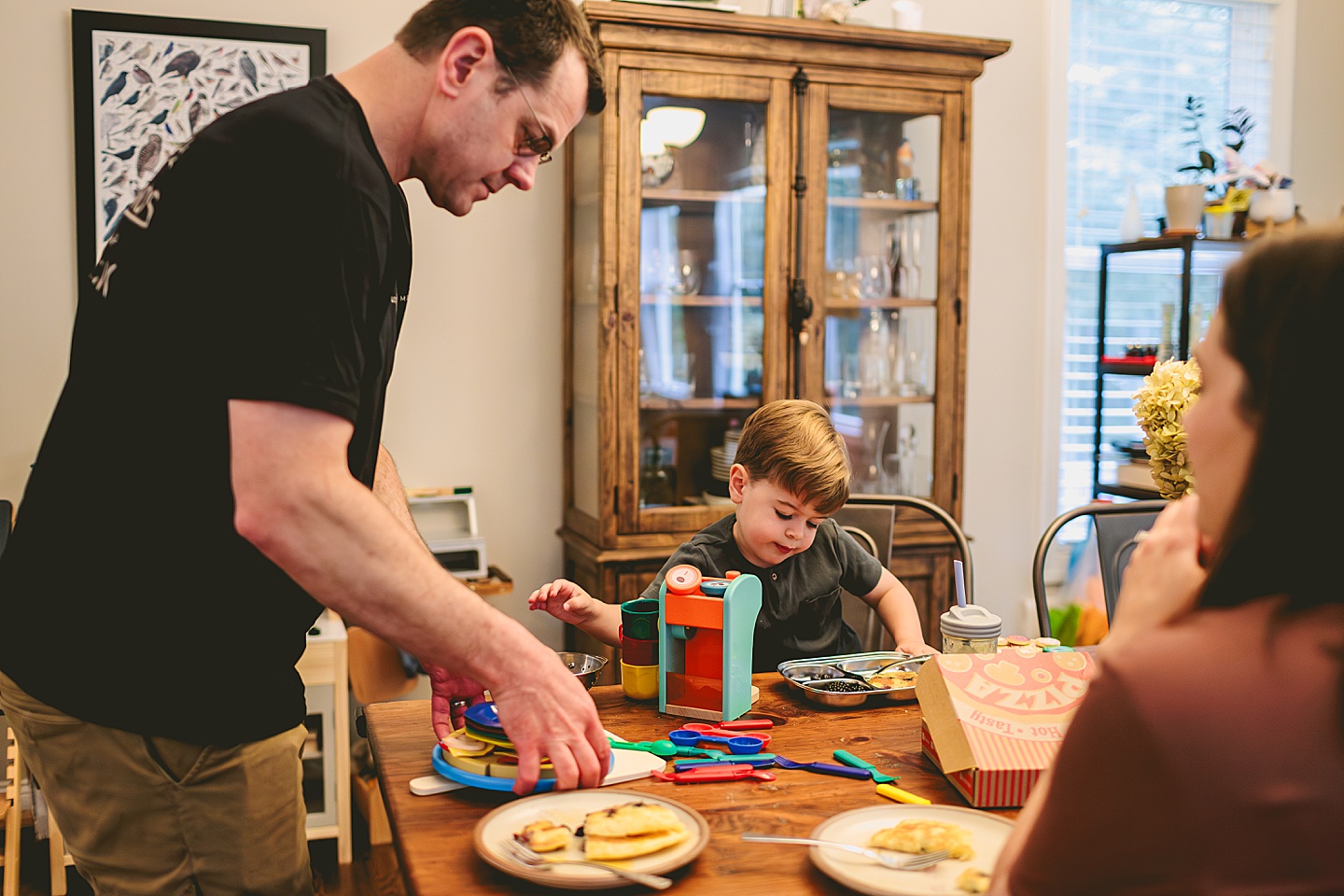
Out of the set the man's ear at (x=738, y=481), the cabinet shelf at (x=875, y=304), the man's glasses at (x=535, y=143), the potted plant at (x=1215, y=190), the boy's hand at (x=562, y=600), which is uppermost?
the potted plant at (x=1215, y=190)

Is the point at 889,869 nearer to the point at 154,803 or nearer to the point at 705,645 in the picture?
the point at 705,645

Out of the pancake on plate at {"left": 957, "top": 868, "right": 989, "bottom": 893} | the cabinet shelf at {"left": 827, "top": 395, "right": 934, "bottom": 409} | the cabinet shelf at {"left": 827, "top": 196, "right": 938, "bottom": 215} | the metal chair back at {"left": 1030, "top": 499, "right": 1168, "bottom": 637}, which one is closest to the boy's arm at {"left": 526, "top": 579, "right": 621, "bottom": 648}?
the pancake on plate at {"left": 957, "top": 868, "right": 989, "bottom": 893}

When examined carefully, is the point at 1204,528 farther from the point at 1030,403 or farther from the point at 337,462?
the point at 1030,403

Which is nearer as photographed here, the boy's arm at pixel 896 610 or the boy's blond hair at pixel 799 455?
the boy's blond hair at pixel 799 455

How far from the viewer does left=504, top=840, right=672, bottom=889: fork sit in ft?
3.12

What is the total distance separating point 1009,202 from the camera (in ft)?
12.4

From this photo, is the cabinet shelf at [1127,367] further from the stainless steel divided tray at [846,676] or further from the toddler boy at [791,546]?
the stainless steel divided tray at [846,676]

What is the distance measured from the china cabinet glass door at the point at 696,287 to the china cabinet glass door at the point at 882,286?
0.61ft

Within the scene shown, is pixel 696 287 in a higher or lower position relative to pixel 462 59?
lower

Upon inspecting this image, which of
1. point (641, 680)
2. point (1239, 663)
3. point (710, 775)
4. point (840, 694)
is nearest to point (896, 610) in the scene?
point (840, 694)

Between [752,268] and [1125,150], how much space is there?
64.5 inches

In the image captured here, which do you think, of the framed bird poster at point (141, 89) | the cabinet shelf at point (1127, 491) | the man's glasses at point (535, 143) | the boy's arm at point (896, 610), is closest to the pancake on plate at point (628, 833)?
the man's glasses at point (535, 143)

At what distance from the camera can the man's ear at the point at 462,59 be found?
1.21 m

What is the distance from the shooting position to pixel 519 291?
3.35 m
